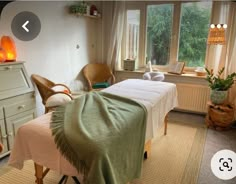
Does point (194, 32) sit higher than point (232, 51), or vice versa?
point (194, 32)

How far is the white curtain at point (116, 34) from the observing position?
13.4 ft

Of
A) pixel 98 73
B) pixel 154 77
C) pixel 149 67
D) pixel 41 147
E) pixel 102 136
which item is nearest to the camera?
pixel 102 136

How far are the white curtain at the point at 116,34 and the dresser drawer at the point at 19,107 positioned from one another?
2.10 m

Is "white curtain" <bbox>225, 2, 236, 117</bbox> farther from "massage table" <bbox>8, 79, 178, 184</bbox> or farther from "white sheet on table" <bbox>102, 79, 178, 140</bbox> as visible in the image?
"massage table" <bbox>8, 79, 178, 184</bbox>

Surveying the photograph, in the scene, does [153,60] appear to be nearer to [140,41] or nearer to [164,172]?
[140,41]

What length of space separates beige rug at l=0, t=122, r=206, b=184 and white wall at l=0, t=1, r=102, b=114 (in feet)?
3.92

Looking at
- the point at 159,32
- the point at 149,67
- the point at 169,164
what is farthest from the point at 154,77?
the point at 169,164

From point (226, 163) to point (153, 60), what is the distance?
2539 mm

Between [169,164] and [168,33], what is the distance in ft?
8.55

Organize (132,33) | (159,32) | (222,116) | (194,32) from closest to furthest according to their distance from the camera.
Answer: (222,116) < (194,32) < (159,32) < (132,33)

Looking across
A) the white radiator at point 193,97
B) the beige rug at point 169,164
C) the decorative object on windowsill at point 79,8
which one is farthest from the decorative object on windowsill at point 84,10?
the beige rug at point 169,164

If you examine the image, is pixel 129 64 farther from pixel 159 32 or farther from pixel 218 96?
pixel 218 96

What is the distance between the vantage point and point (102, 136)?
1.31 m

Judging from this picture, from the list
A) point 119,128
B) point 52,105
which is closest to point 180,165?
point 119,128
